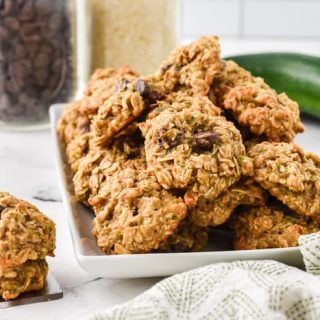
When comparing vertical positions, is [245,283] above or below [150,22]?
below

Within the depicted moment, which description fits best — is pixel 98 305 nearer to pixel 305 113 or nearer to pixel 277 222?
pixel 277 222

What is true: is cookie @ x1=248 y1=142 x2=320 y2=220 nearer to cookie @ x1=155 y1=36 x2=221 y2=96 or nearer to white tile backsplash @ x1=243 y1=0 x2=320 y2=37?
cookie @ x1=155 y1=36 x2=221 y2=96

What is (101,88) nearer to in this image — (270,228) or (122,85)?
(122,85)

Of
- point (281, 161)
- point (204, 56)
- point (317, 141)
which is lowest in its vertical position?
→ point (317, 141)

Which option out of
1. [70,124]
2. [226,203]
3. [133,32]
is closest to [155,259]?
[226,203]

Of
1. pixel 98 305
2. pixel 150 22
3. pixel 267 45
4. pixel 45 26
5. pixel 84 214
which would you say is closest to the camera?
pixel 98 305

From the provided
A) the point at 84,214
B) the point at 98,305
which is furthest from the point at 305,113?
the point at 98,305
